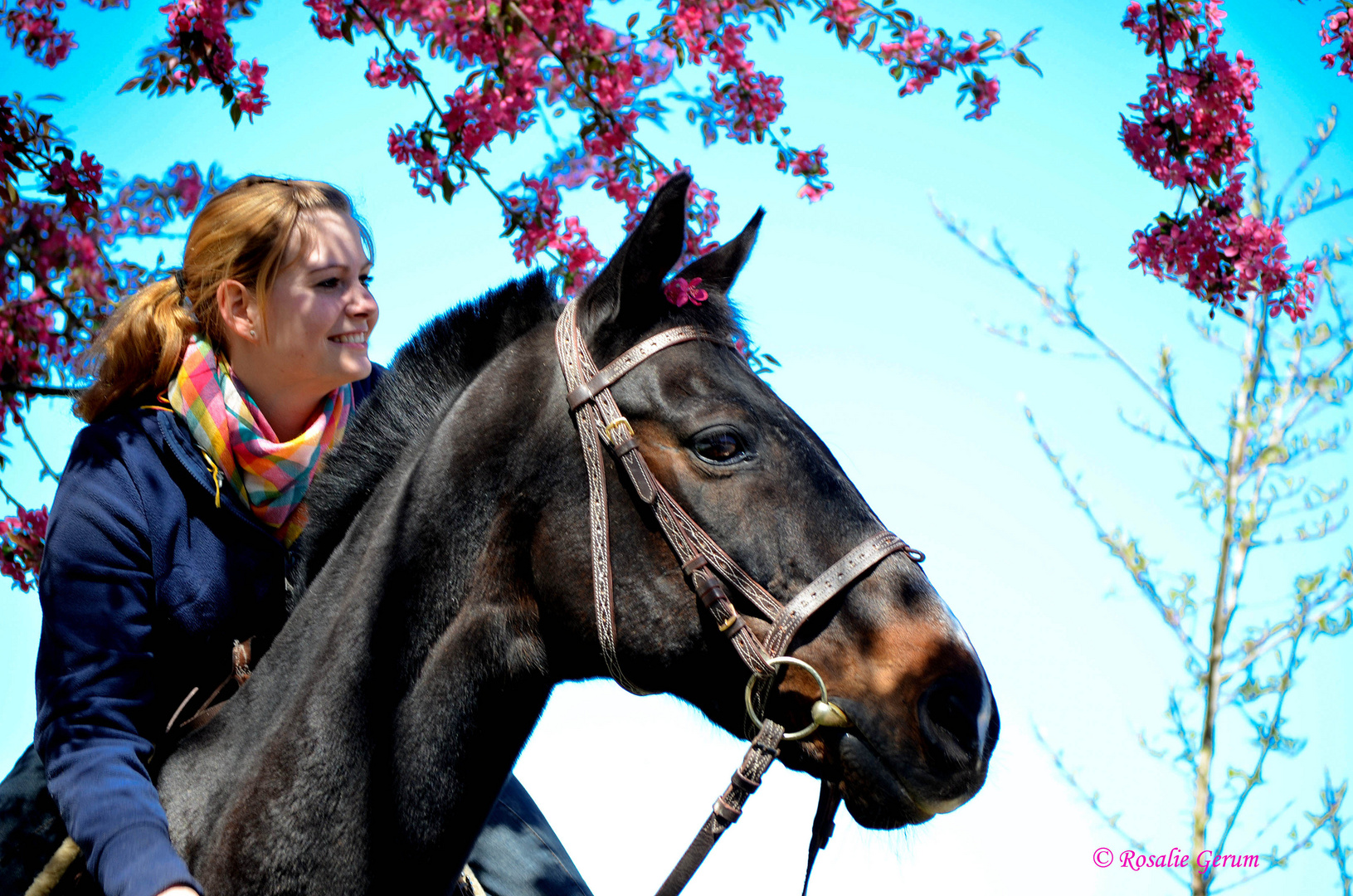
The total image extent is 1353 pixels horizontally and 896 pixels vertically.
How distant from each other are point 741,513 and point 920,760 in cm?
54

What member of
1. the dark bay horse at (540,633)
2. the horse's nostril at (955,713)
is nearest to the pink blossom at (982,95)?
the dark bay horse at (540,633)

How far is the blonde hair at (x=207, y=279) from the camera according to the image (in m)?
2.46

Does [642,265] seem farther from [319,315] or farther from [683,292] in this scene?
[319,315]

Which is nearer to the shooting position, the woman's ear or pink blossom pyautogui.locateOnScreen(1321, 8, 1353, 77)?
the woman's ear

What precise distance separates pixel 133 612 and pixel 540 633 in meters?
0.95

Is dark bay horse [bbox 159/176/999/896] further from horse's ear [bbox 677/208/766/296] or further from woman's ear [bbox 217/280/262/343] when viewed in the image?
woman's ear [bbox 217/280/262/343]

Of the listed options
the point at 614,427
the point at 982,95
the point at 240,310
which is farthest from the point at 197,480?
the point at 982,95

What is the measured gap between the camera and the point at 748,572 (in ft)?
6.12

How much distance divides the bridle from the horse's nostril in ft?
0.48

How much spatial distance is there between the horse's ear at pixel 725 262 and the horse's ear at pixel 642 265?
0.67 ft

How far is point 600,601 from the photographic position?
6.28 feet

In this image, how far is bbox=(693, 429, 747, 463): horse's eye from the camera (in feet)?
6.40

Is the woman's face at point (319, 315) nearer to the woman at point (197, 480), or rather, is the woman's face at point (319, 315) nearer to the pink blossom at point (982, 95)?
the woman at point (197, 480)

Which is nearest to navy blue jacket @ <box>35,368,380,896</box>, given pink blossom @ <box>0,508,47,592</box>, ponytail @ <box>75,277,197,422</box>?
ponytail @ <box>75,277,197,422</box>
